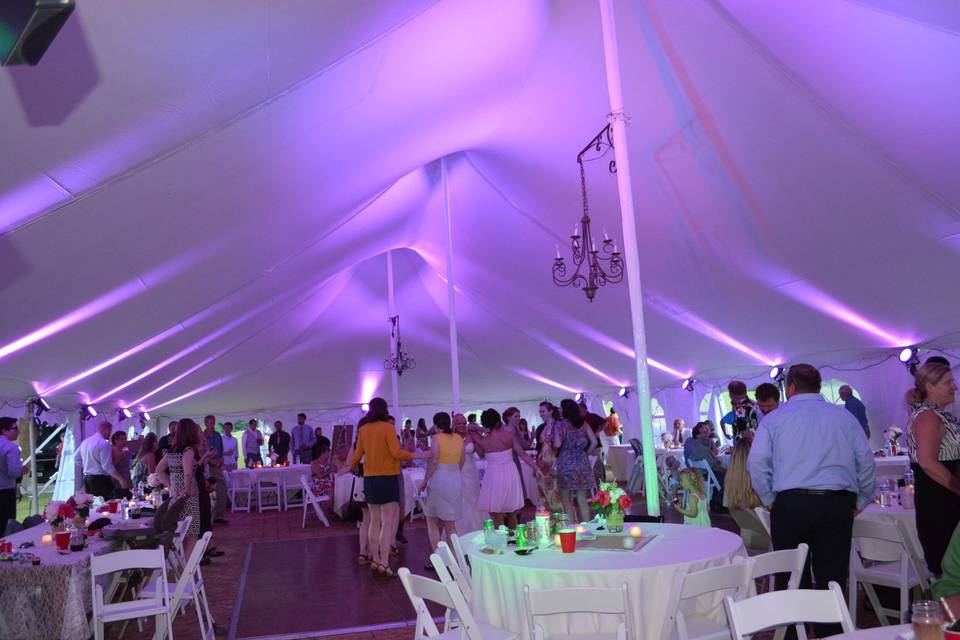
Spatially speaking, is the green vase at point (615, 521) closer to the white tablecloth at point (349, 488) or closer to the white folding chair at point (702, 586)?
the white folding chair at point (702, 586)

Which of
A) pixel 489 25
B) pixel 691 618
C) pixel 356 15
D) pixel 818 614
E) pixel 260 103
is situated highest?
pixel 489 25

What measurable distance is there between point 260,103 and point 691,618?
145 inches

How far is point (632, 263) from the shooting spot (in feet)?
16.7

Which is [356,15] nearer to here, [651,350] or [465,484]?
[465,484]

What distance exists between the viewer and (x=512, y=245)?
467 inches

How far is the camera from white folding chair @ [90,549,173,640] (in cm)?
396

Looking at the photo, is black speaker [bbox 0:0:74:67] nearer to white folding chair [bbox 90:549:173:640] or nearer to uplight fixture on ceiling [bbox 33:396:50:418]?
white folding chair [bbox 90:549:173:640]

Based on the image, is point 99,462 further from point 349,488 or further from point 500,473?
point 500,473

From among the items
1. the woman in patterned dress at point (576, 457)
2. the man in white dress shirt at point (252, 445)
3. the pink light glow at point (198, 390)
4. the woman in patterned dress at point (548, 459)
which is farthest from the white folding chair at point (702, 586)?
the pink light glow at point (198, 390)

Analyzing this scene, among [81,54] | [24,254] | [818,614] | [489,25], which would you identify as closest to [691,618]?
[818,614]

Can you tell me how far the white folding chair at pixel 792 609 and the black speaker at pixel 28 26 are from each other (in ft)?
8.17

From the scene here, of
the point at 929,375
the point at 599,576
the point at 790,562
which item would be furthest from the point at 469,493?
the point at 929,375

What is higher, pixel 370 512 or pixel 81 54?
pixel 81 54

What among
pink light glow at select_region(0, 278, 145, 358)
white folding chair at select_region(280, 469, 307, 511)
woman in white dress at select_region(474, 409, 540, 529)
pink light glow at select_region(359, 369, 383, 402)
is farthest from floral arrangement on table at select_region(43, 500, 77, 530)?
pink light glow at select_region(359, 369, 383, 402)
